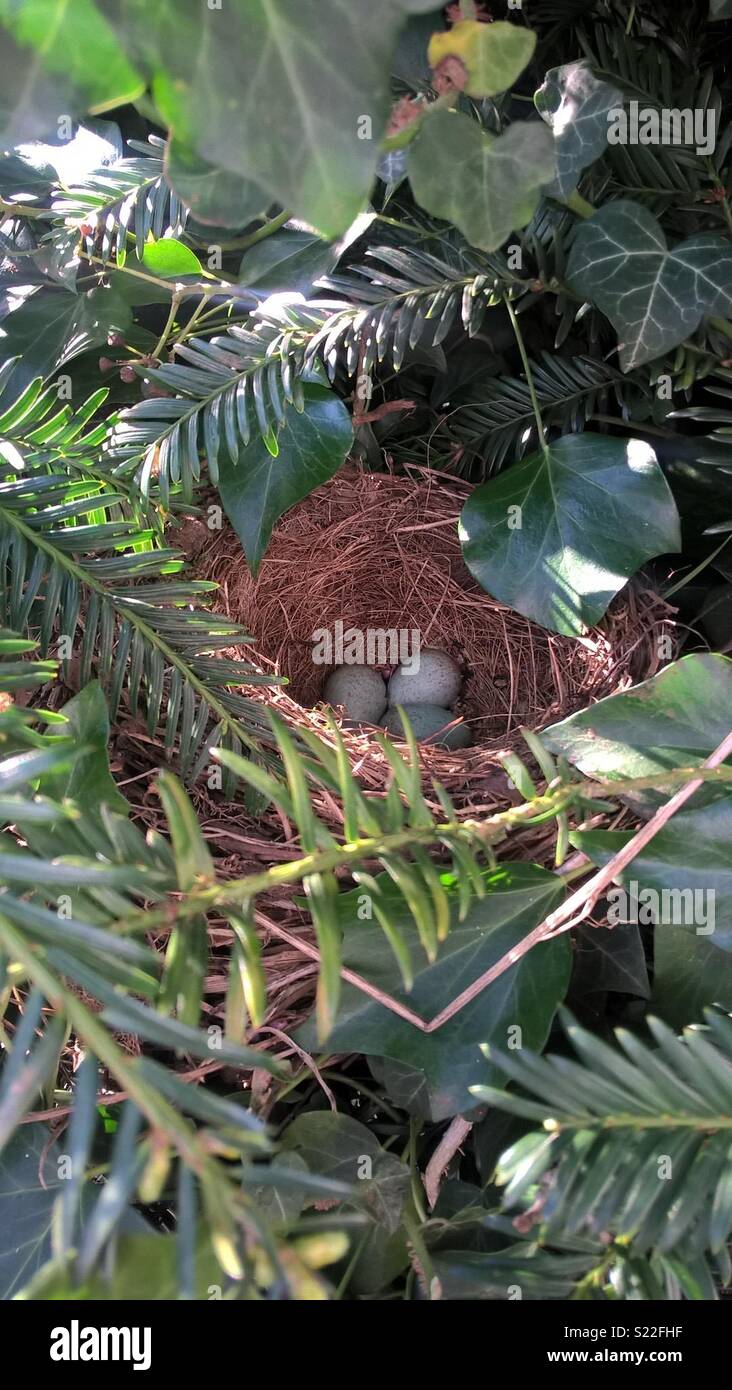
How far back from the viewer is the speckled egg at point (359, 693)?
1106 millimetres

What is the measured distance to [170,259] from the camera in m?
0.71

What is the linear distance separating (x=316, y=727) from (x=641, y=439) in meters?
0.39

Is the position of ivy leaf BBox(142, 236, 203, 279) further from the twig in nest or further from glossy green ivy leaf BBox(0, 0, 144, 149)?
the twig in nest

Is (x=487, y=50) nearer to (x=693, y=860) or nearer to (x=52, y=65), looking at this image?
(x=52, y=65)

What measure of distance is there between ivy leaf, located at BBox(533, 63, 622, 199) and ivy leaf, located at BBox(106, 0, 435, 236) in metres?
0.29

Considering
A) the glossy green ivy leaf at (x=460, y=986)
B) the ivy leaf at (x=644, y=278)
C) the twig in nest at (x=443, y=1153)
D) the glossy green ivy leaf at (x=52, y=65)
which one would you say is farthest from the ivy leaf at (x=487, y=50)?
the twig in nest at (x=443, y=1153)

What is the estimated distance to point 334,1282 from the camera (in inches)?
23.0

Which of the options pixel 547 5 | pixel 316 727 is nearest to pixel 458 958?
pixel 316 727

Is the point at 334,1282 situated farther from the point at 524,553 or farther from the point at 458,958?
the point at 524,553

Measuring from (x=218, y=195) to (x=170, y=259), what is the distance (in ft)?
1.21

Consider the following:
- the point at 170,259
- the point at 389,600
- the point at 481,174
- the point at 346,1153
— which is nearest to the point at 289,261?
the point at 170,259

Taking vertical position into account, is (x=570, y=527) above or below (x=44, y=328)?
below

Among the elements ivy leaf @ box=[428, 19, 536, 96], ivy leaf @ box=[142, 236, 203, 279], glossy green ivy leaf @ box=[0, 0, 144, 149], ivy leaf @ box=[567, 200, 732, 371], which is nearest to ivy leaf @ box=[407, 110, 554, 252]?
ivy leaf @ box=[428, 19, 536, 96]

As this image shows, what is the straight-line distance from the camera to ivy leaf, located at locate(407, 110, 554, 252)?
0.39 metres
